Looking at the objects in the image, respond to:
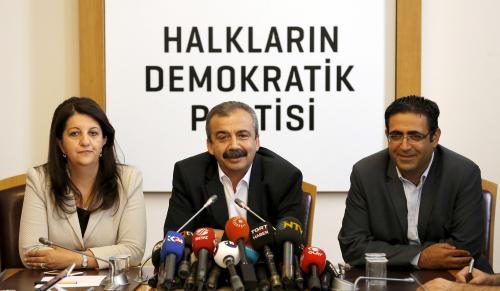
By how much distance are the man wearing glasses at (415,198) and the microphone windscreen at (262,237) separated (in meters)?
0.85

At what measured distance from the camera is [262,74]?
4.31 meters

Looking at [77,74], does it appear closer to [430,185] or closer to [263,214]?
[263,214]

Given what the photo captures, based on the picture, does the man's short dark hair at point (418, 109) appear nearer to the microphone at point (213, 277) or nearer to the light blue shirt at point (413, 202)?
the light blue shirt at point (413, 202)

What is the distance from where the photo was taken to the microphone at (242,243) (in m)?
2.05

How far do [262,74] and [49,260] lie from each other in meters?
1.93

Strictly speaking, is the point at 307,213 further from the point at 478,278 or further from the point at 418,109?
the point at 478,278

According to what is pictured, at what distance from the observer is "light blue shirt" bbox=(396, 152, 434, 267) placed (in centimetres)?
317

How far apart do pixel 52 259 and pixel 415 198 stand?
1634 mm

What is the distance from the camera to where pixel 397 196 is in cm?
320

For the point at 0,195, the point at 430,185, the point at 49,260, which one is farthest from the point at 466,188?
the point at 0,195

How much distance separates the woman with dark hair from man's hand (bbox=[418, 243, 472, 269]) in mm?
1273

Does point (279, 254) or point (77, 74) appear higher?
point (77, 74)

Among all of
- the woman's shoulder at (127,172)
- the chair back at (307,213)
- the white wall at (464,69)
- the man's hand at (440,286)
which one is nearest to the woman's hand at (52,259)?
the woman's shoulder at (127,172)

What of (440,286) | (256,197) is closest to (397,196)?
(256,197)
